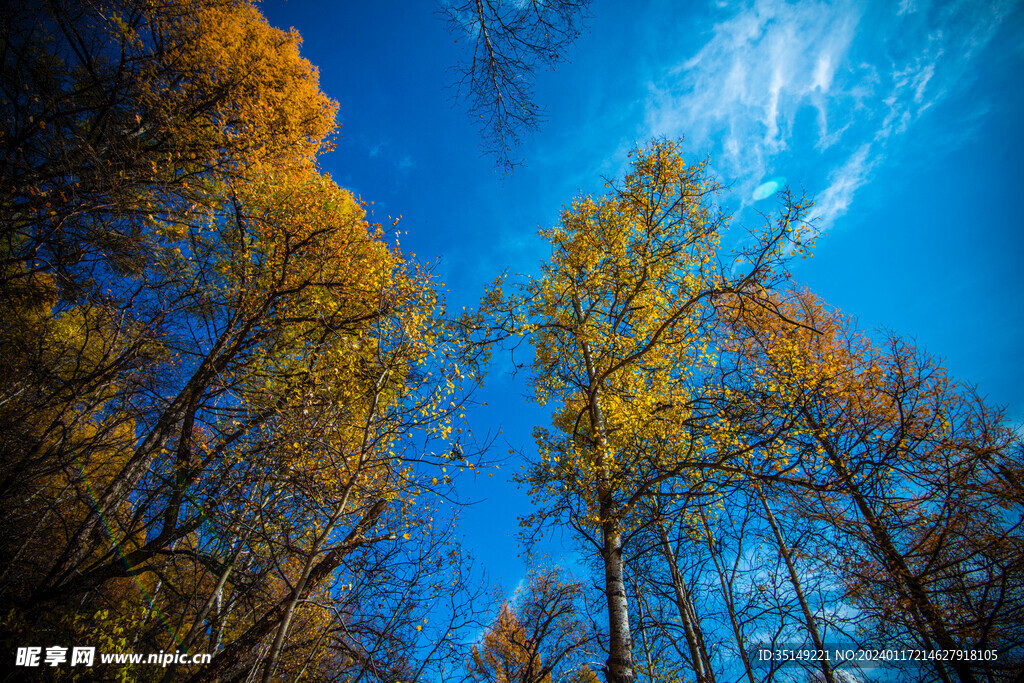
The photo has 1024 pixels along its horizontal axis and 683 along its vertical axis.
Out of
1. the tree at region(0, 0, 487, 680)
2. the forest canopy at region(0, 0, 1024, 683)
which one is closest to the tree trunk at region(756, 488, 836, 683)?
the forest canopy at region(0, 0, 1024, 683)

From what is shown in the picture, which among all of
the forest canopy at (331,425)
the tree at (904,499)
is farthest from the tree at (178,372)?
the tree at (904,499)

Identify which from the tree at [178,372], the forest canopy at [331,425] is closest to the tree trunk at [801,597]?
the forest canopy at [331,425]

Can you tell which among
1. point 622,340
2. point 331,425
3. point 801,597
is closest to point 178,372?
point 331,425

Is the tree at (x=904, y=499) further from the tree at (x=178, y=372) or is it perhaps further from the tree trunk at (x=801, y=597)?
the tree at (x=178, y=372)

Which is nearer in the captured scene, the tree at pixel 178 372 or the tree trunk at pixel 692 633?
the tree at pixel 178 372

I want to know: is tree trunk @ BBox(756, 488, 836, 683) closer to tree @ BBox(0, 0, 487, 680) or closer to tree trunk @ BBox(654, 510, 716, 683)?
tree trunk @ BBox(654, 510, 716, 683)

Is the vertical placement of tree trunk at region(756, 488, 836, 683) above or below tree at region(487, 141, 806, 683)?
below

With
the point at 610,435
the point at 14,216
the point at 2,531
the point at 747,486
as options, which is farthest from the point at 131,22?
the point at 747,486

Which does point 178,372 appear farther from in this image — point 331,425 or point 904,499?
point 904,499

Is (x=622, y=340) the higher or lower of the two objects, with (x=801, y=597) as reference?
higher

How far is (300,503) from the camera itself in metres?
Result: 3.73

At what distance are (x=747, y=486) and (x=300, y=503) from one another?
15.1 feet

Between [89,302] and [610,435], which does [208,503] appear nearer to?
[89,302]

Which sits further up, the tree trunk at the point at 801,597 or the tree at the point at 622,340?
the tree at the point at 622,340
